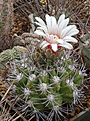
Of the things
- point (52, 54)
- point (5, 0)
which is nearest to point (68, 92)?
point (52, 54)

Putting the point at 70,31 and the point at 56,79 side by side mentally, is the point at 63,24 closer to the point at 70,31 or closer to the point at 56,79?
the point at 70,31

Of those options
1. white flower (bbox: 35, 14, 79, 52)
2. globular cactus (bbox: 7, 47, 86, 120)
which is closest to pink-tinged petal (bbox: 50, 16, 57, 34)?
white flower (bbox: 35, 14, 79, 52)

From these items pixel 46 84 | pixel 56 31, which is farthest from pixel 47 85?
pixel 56 31

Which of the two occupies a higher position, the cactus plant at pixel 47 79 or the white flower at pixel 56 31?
the white flower at pixel 56 31

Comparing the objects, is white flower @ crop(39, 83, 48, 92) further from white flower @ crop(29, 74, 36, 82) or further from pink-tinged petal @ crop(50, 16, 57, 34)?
pink-tinged petal @ crop(50, 16, 57, 34)

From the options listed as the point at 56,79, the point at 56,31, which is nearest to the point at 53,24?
the point at 56,31

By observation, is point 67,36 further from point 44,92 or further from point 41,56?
point 44,92

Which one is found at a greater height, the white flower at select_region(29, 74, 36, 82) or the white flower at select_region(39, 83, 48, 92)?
the white flower at select_region(29, 74, 36, 82)

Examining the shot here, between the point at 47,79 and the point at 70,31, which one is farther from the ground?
the point at 70,31

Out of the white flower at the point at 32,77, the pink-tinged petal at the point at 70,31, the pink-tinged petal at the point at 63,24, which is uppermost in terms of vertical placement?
the pink-tinged petal at the point at 63,24

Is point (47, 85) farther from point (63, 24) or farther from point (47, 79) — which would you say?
point (63, 24)

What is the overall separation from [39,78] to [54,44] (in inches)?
7.3

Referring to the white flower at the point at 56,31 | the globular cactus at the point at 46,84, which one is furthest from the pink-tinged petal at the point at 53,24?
the globular cactus at the point at 46,84

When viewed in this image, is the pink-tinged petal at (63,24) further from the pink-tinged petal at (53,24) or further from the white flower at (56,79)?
A: the white flower at (56,79)
